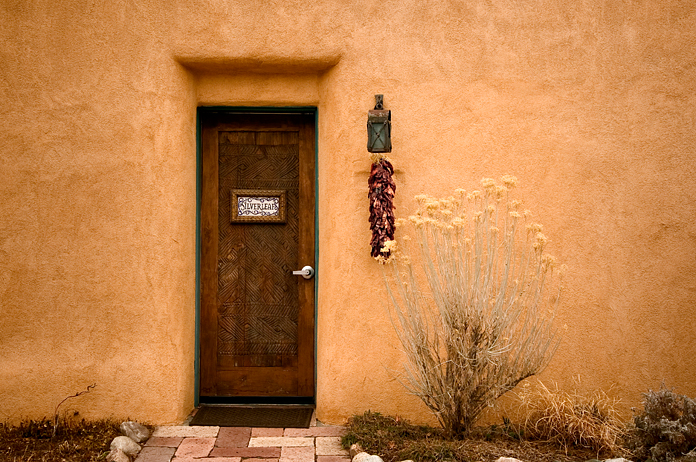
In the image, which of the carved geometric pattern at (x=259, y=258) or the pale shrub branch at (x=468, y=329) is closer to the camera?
the pale shrub branch at (x=468, y=329)

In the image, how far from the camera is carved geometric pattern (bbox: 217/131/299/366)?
5.12m

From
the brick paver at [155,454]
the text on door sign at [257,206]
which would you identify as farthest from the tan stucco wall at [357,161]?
the text on door sign at [257,206]

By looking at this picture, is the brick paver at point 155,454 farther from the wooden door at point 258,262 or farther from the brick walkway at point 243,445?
the wooden door at point 258,262

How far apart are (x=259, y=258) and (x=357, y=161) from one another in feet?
3.97

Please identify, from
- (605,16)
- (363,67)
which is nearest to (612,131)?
(605,16)

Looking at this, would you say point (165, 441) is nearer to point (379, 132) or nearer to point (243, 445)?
point (243, 445)

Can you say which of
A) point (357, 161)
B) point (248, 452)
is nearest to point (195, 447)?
point (248, 452)

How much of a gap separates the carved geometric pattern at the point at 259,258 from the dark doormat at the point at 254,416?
0.39 metres

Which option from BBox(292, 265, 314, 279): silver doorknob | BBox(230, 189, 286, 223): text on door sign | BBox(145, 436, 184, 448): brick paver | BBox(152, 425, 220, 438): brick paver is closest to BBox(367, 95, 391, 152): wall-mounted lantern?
BBox(230, 189, 286, 223): text on door sign

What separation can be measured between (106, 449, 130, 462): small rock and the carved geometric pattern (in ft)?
4.18

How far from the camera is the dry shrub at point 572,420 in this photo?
13.1ft

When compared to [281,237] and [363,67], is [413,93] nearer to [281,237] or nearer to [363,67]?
[363,67]

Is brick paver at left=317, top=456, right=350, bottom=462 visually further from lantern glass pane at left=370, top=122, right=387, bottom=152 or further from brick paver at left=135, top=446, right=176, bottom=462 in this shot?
lantern glass pane at left=370, top=122, right=387, bottom=152

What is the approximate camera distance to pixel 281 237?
5.13 meters
